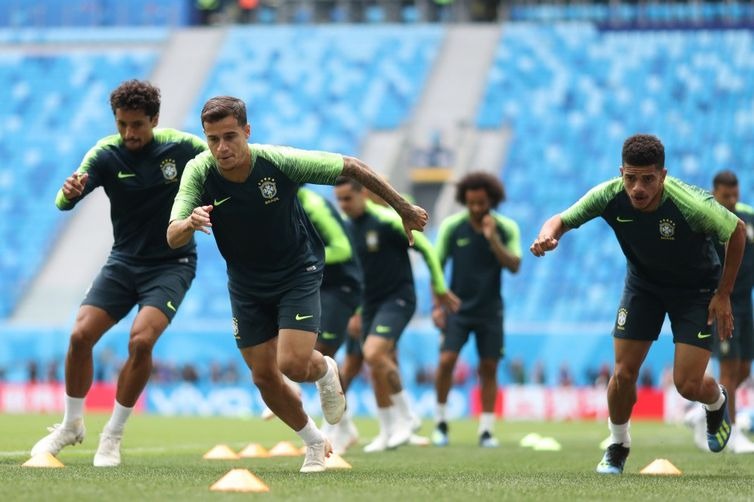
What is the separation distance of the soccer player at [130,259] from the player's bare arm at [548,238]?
269 centimetres

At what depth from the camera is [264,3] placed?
51.8 metres

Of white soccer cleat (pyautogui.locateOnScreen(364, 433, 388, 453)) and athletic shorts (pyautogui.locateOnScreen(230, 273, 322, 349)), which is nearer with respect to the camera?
athletic shorts (pyautogui.locateOnScreen(230, 273, 322, 349))

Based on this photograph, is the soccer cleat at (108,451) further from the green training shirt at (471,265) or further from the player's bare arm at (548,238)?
the green training shirt at (471,265)

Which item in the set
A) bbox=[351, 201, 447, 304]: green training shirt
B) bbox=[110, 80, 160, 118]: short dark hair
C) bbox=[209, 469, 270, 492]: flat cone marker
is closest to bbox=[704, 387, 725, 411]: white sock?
bbox=[209, 469, 270, 492]: flat cone marker

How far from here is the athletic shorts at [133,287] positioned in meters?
10.1

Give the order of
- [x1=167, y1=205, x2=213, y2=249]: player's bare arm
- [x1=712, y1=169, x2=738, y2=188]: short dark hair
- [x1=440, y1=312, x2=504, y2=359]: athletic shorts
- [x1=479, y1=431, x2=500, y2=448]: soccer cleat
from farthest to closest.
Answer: [x1=440, y1=312, x2=504, y2=359]: athletic shorts → [x1=479, y1=431, x2=500, y2=448]: soccer cleat → [x1=712, y1=169, x2=738, y2=188]: short dark hair → [x1=167, y1=205, x2=213, y2=249]: player's bare arm

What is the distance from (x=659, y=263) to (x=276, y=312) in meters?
2.68

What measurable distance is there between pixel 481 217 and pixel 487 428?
235cm

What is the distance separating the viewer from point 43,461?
381 inches

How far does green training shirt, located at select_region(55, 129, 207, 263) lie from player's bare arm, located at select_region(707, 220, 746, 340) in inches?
152

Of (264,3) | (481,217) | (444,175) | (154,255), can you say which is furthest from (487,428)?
(264,3)

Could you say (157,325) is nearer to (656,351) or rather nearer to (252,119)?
(656,351)

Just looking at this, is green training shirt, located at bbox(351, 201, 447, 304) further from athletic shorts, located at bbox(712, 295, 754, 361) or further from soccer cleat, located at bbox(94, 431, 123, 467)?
soccer cleat, located at bbox(94, 431, 123, 467)

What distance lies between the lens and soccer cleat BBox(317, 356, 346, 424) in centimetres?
946
